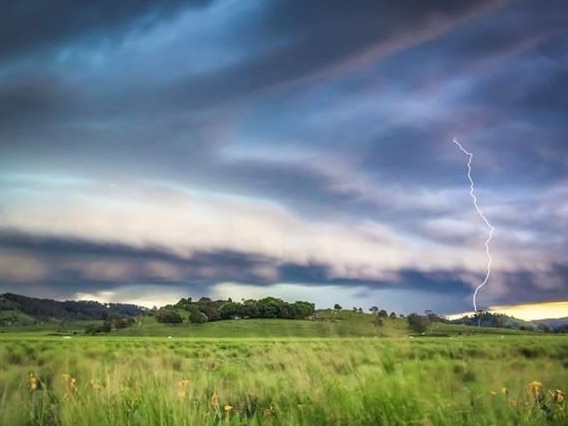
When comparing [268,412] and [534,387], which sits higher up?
[534,387]

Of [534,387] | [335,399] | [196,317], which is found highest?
[196,317]

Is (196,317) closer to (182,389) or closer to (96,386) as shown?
(96,386)

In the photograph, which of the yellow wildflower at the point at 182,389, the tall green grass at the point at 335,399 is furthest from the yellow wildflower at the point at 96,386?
the yellow wildflower at the point at 182,389

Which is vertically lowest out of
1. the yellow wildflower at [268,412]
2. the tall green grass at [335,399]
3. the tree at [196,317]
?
the yellow wildflower at [268,412]

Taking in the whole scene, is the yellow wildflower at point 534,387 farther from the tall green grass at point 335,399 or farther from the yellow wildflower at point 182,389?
the yellow wildflower at point 182,389

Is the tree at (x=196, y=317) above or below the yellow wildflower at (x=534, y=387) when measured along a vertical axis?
above

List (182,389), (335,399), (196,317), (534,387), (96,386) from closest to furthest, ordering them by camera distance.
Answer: (534,387) → (335,399) → (182,389) → (96,386) → (196,317)

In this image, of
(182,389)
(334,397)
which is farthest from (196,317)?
(334,397)

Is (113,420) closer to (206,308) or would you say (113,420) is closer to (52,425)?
(52,425)

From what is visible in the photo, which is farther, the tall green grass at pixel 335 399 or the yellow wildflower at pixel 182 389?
the yellow wildflower at pixel 182 389

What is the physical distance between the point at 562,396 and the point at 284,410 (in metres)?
3.07

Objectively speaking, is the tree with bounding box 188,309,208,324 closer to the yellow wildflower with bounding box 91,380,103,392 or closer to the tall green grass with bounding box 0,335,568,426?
the yellow wildflower with bounding box 91,380,103,392

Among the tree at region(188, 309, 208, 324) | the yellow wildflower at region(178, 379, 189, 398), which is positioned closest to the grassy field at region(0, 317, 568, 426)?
the yellow wildflower at region(178, 379, 189, 398)

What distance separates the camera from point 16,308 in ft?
415
